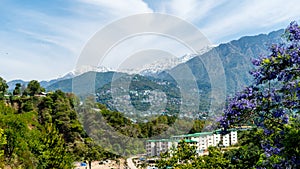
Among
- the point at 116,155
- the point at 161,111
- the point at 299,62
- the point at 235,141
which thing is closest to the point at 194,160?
the point at 299,62

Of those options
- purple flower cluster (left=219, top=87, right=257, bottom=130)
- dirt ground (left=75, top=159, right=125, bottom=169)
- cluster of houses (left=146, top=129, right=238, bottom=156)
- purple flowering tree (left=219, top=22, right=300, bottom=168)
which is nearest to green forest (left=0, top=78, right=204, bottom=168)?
dirt ground (left=75, top=159, right=125, bottom=169)

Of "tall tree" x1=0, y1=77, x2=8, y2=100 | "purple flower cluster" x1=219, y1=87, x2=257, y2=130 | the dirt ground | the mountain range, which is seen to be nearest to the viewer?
"purple flower cluster" x1=219, y1=87, x2=257, y2=130

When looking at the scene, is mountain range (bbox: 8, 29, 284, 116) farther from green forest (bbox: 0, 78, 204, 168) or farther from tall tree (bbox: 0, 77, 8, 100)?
tall tree (bbox: 0, 77, 8, 100)

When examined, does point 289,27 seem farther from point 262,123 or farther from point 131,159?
point 131,159

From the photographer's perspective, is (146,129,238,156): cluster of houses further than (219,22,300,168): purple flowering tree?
Yes

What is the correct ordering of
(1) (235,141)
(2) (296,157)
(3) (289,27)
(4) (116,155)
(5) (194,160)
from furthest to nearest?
(1) (235,141) < (4) (116,155) < (5) (194,160) < (3) (289,27) < (2) (296,157)

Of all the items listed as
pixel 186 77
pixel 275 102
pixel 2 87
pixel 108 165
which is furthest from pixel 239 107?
pixel 186 77

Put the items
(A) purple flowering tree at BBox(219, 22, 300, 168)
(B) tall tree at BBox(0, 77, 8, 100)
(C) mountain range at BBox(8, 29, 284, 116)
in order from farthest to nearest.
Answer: (C) mountain range at BBox(8, 29, 284, 116)
(B) tall tree at BBox(0, 77, 8, 100)
(A) purple flowering tree at BBox(219, 22, 300, 168)

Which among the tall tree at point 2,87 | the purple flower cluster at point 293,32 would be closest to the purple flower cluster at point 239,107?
the purple flower cluster at point 293,32

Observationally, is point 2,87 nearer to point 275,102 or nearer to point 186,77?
point 186,77
